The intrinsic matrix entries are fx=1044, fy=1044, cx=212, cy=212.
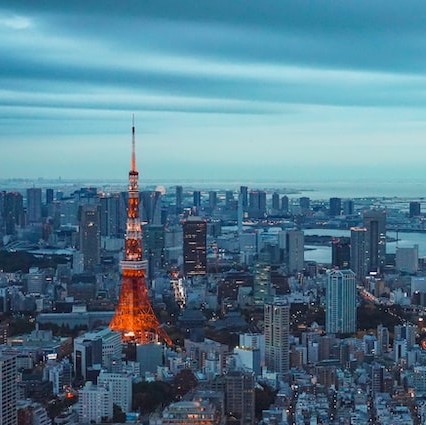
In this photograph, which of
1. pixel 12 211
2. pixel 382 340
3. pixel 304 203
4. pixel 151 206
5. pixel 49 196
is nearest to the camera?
pixel 382 340

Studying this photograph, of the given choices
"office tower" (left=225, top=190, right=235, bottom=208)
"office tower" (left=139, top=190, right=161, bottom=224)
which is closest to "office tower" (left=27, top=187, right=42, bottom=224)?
"office tower" (left=139, top=190, right=161, bottom=224)

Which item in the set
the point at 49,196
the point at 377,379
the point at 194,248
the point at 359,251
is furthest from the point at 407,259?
the point at 377,379

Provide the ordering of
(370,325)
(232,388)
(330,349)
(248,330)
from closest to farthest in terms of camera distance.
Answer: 1. (232,388)
2. (330,349)
3. (248,330)
4. (370,325)

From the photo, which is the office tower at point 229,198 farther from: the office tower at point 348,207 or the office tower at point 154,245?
the office tower at point 154,245

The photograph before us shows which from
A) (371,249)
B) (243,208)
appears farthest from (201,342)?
(243,208)

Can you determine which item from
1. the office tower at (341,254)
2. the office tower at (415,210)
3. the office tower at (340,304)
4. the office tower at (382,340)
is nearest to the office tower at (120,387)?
the office tower at (382,340)

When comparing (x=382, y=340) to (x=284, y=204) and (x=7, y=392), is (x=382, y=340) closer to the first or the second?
(x=7, y=392)

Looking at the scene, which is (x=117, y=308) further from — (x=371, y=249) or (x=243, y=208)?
(x=243, y=208)
